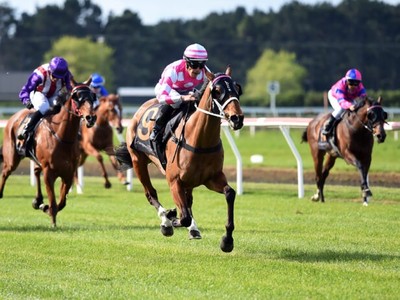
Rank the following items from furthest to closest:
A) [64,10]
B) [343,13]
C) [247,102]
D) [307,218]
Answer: [64,10]
[343,13]
[247,102]
[307,218]

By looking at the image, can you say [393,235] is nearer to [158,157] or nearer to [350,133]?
[158,157]

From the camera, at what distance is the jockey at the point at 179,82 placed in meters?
10.5

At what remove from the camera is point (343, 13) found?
85.2 m

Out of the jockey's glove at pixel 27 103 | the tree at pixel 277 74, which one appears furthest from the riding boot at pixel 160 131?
the tree at pixel 277 74

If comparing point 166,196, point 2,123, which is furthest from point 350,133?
point 2,123

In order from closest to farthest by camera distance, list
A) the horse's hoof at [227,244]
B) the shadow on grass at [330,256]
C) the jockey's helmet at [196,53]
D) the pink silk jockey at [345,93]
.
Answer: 1. the shadow on grass at [330,256]
2. the horse's hoof at [227,244]
3. the jockey's helmet at [196,53]
4. the pink silk jockey at [345,93]

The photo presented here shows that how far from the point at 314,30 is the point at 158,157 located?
81036 mm

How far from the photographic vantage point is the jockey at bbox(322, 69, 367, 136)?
52.6 ft

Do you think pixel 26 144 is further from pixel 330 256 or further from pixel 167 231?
pixel 330 256

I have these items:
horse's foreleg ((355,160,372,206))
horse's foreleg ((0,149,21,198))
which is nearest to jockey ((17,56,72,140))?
horse's foreleg ((0,149,21,198))

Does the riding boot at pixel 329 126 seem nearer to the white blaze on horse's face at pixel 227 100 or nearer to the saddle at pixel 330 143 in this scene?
the saddle at pixel 330 143

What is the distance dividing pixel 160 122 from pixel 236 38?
87.3 m

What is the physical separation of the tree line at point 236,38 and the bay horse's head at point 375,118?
5747 cm

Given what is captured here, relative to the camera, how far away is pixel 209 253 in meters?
10.1
